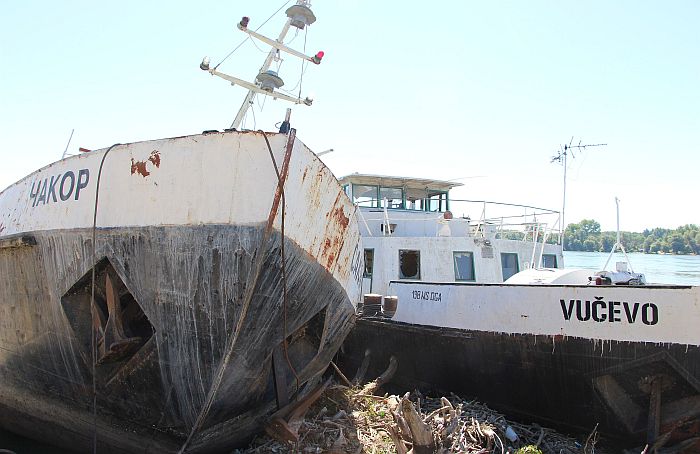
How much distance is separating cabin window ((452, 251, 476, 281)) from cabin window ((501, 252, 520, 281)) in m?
1.04

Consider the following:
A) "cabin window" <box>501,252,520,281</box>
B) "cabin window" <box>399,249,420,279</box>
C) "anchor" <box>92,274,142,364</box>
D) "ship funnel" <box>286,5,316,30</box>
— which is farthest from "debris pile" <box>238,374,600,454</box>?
"ship funnel" <box>286,5,316,30</box>

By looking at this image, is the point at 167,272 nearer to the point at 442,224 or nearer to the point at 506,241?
the point at 442,224

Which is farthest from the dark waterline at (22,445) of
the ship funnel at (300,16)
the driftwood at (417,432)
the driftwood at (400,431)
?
the ship funnel at (300,16)

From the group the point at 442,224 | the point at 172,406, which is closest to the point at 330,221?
the point at 172,406

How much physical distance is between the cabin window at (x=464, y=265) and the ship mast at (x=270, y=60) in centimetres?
477

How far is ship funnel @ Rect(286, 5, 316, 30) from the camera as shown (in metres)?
7.98

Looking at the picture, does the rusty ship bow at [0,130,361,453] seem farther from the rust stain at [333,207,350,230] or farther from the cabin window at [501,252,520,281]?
the cabin window at [501,252,520,281]

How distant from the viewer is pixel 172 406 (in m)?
4.70

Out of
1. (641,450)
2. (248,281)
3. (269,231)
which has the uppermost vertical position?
(269,231)

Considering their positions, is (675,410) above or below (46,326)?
below

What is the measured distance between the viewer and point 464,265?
10.3 meters

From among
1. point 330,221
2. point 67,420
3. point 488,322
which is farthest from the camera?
point 488,322

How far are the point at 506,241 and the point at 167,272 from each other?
8.19 m

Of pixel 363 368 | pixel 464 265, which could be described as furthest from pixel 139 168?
pixel 464 265
